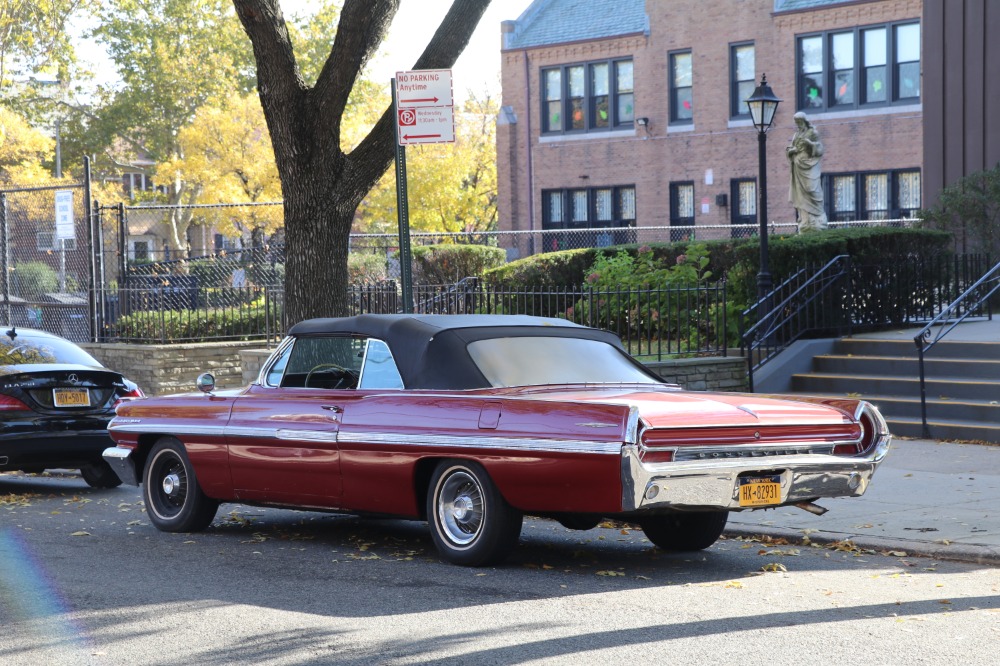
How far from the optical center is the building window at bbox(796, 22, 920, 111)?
34438 millimetres

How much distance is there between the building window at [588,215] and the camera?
3956 cm

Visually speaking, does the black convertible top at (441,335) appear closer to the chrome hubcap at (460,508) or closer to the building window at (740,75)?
the chrome hubcap at (460,508)

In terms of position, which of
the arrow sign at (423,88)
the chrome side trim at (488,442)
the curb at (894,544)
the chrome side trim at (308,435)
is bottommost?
the curb at (894,544)

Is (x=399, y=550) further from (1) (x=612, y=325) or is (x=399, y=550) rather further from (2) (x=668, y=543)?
(1) (x=612, y=325)

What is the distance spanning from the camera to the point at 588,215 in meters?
41.1

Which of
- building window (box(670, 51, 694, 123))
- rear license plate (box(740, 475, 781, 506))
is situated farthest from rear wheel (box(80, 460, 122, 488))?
building window (box(670, 51, 694, 123))

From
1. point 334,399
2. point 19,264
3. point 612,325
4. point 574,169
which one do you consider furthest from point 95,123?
point 334,399

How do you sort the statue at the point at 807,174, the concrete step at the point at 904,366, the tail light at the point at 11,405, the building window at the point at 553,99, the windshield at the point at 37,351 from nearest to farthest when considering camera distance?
1. the tail light at the point at 11,405
2. the windshield at the point at 37,351
3. the concrete step at the point at 904,366
4. the statue at the point at 807,174
5. the building window at the point at 553,99

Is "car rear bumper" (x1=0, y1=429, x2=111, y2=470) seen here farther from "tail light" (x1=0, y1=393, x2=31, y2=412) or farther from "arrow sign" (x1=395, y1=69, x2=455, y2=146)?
"arrow sign" (x1=395, y1=69, x2=455, y2=146)

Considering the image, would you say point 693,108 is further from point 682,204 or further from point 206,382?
point 206,382

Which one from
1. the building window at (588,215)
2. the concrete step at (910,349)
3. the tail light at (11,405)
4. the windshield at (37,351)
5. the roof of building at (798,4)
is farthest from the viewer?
the building window at (588,215)

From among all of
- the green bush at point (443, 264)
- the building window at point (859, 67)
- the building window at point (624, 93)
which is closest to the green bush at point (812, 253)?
the green bush at point (443, 264)

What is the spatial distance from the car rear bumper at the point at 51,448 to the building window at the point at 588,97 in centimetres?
2958

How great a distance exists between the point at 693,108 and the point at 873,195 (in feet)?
19.1
